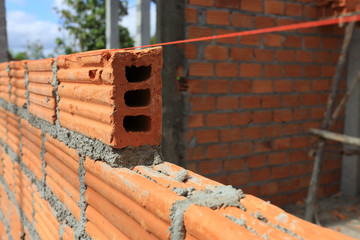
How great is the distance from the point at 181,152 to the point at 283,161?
1354mm

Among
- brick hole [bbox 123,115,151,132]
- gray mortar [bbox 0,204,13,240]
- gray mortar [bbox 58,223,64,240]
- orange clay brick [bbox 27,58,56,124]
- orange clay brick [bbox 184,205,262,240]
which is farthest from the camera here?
gray mortar [bbox 0,204,13,240]

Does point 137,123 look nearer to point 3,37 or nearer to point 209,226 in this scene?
point 209,226

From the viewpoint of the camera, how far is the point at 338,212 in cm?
405

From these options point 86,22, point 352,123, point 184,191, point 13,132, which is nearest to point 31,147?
point 13,132

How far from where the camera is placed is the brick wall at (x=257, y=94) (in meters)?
3.34

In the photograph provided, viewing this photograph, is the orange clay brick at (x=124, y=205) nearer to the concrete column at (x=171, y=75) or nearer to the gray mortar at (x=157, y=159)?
the gray mortar at (x=157, y=159)

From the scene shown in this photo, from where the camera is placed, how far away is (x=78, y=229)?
4.66ft

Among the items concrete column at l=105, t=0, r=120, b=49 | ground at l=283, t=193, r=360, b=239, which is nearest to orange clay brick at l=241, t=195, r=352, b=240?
concrete column at l=105, t=0, r=120, b=49

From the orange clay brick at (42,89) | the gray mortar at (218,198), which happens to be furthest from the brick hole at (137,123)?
the orange clay brick at (42,89)

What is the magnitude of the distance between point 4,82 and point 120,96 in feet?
7.88

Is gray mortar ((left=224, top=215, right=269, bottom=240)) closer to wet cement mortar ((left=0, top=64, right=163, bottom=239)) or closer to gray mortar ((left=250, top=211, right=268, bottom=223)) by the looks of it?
gray mortar ((left=250, top=211, right=268, bottom=223))

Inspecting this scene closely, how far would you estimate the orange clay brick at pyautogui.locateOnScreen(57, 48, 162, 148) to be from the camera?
111 cm

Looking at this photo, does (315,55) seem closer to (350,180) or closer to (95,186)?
(350,180)

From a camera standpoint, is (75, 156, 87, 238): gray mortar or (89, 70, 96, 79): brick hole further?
(75, 156, 87, 238): gray mortar
